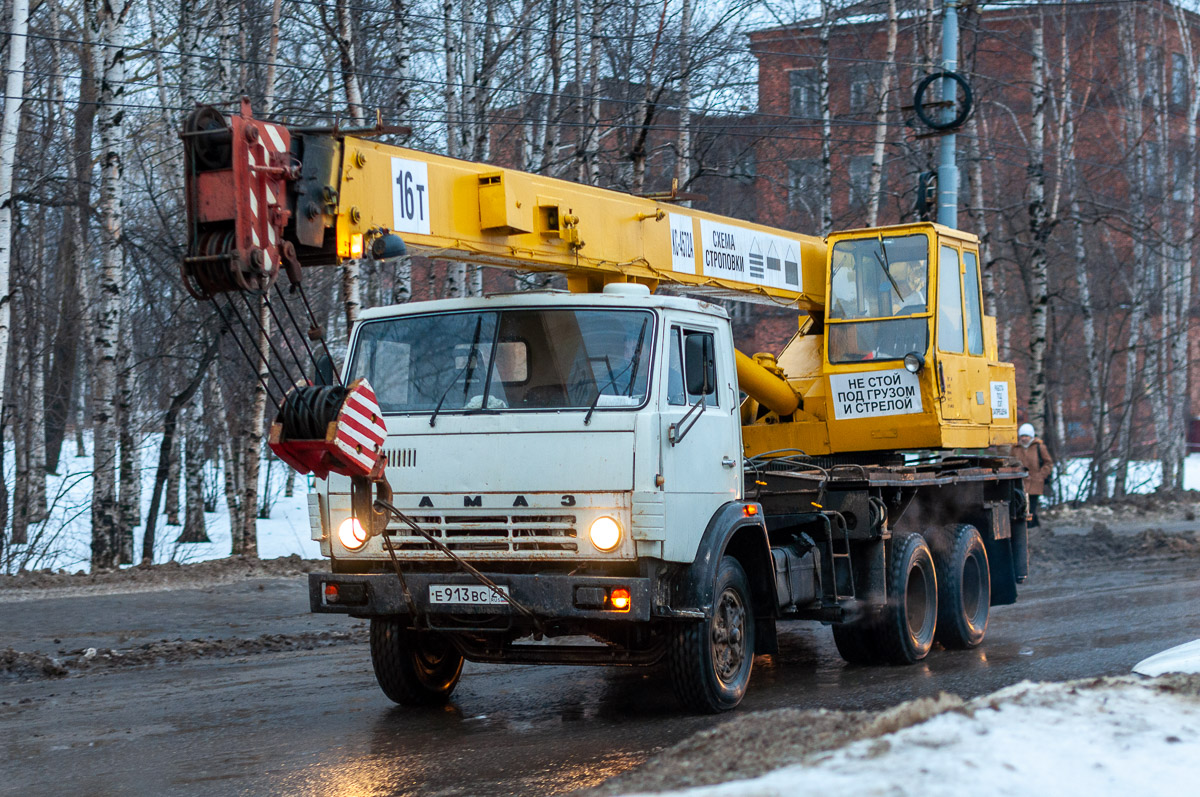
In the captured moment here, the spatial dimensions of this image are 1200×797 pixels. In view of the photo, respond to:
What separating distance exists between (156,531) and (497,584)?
20279 millimetres

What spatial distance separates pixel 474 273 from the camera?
58.6 ft

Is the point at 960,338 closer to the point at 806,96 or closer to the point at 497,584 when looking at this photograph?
the point at 497,584

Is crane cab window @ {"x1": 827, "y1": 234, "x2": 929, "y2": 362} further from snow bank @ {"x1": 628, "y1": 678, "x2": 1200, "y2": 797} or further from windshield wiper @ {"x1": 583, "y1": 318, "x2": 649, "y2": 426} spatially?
snow bank @ {"x1": 628, "y1": 678, "x2": 1200, "y2": 797}

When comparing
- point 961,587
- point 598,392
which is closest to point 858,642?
point 961,587

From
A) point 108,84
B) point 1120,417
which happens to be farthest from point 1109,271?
point 108,84

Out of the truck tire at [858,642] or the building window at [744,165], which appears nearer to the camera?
the truck tire at [858,642]

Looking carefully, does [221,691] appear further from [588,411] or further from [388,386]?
[588,411]

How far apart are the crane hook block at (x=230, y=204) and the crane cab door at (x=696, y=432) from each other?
2.38 meters

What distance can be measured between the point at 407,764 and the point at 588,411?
211 cm

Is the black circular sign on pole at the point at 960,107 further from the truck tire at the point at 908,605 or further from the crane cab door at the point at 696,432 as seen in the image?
the crane cab door at the point at 696,432

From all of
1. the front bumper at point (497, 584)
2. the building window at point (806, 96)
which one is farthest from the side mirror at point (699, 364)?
the building window at point (806, 96)

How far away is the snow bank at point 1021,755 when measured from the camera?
448 cm

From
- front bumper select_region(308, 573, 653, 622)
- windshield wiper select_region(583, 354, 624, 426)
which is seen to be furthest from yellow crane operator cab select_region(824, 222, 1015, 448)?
front bumper select_region(308, 573, 653, 622)

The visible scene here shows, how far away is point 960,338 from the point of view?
10711 millimetres
